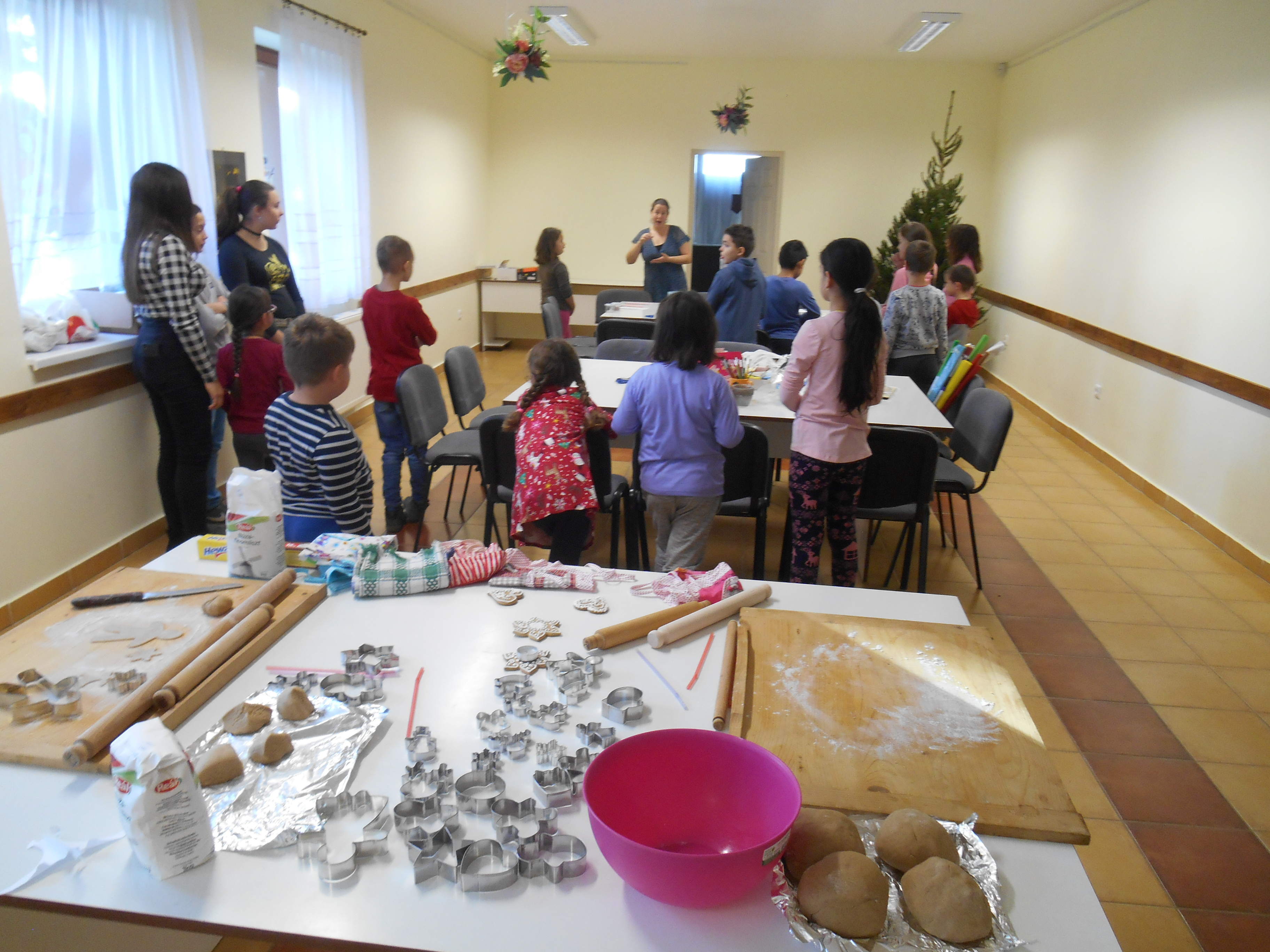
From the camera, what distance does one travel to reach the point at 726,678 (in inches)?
49.9

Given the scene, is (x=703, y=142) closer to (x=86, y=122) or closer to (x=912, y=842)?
(x=86, y=122)

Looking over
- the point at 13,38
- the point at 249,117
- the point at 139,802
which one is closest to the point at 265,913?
the point at 139,802

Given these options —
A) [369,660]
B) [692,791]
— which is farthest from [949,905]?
[369,660]

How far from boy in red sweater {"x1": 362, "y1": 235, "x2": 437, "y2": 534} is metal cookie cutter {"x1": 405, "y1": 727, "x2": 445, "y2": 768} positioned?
273 centimetres

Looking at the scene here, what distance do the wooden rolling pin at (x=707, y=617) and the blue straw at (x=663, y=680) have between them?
3 centimetres

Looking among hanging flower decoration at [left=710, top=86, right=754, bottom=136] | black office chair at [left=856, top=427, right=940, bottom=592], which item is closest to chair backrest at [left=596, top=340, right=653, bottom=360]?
black office chair at [left=856, top=427, right=940, bottom=592]

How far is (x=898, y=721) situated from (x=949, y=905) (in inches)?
13.7

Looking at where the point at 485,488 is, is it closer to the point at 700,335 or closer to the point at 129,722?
the point at 700,335

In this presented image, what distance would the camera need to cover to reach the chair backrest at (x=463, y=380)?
3809mm

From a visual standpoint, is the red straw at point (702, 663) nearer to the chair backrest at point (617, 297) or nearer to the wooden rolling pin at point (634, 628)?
the wooden rolling pin at point (634, 628)

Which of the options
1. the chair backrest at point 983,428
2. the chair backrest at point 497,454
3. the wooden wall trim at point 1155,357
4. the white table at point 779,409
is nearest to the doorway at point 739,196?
the wooden wall trim at point 1155,357

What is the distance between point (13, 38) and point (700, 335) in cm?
251

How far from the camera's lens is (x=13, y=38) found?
282 cm

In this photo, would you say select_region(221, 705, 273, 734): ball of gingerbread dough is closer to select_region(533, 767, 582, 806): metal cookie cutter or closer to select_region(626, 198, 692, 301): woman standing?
select_region(533, 767, 582, 806): metal cookie cutter
